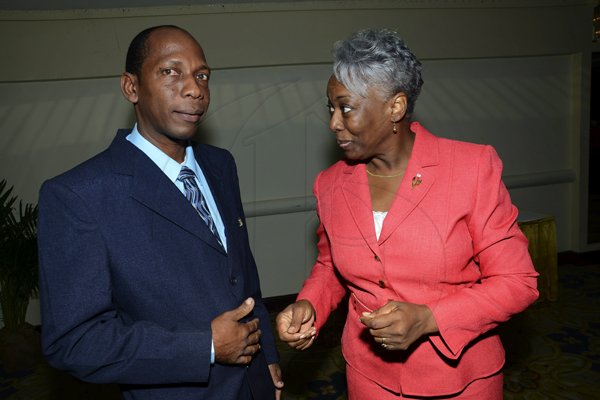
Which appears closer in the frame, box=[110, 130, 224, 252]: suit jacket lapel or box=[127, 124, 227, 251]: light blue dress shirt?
box=[110, 130, 224, 252]: suit jacket lapel

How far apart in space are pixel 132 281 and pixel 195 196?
1.08 feet

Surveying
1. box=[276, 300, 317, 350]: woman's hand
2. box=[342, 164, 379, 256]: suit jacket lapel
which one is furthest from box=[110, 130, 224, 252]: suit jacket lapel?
box=[342, 164, 379, 256]: suit jacket lapel

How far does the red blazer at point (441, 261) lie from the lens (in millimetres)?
1447

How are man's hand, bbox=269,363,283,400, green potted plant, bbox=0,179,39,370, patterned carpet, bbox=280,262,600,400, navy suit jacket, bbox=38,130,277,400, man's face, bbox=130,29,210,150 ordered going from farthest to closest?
green potted plant, bbox=0,179,39,370 → patterned carpet, bbox=280,262,600,400 → man's hand, bbox=269,363,283,400 → man's face, bbox=130,29,210,150 → navy suit jacket, bbox=38,130,277,400

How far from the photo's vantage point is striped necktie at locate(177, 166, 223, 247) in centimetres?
159

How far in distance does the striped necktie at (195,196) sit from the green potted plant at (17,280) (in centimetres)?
246

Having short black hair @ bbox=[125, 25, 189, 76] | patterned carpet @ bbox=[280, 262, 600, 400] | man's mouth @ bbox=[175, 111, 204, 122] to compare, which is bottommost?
patterned carpet @ bbox=[280, 262, 600, 400]

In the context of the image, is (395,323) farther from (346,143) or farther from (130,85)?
(130,85)

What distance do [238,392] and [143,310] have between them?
0.38 m

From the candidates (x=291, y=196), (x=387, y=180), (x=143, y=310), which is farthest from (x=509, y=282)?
(x=291, y=196)

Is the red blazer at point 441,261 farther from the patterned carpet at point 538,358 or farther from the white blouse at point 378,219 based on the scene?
the patterned carpet at point 538,358

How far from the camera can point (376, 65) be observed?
150cm

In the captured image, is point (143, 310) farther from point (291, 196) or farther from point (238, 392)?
Answer: point (291, 196)

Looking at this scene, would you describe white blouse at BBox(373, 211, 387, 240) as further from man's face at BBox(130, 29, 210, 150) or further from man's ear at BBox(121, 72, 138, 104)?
man's ear at BBox(121, 72, 138, 104)
